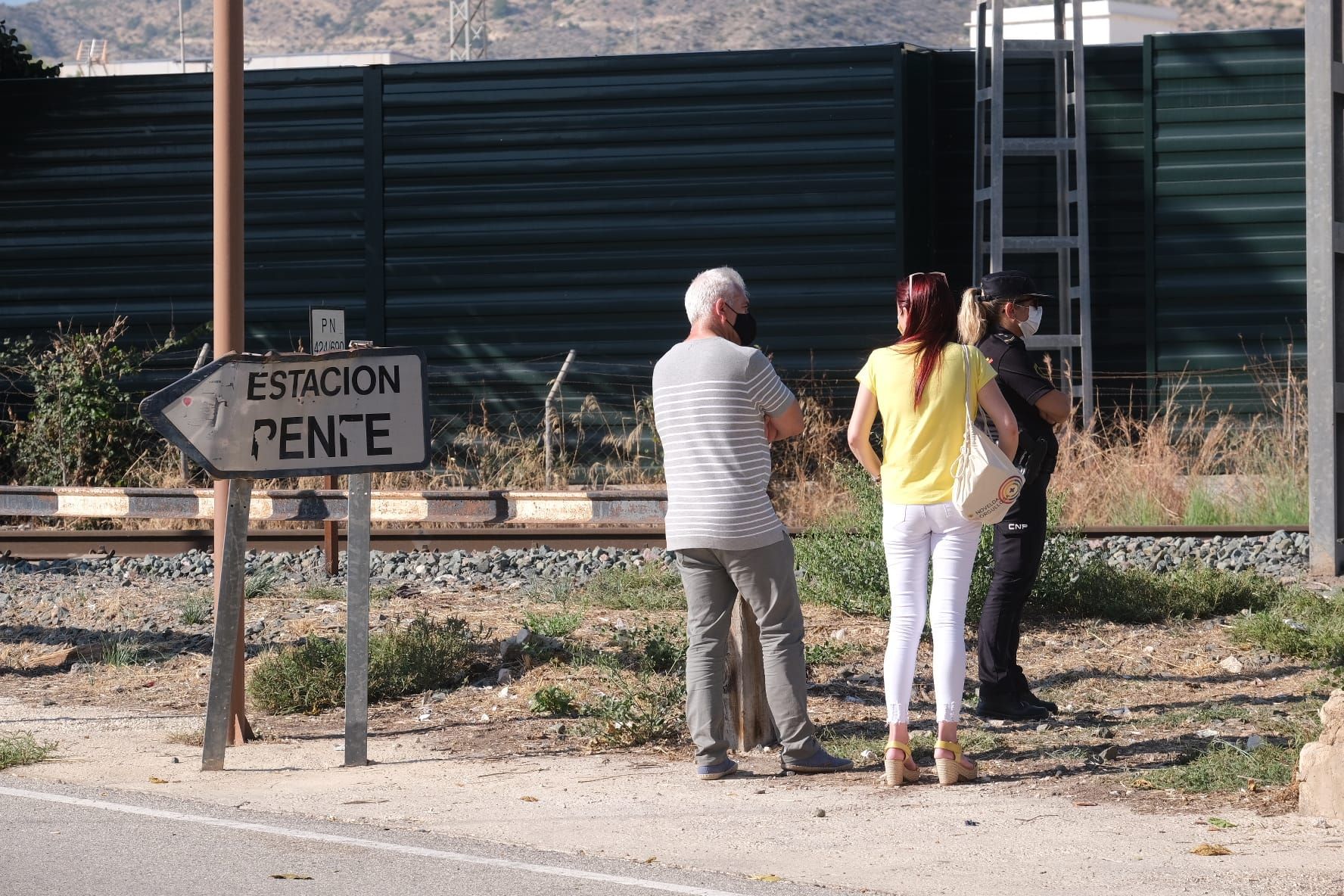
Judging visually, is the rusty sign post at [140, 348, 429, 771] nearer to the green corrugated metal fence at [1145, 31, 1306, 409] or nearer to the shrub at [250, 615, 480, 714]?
the shrub at [250, 615, 480, 714]

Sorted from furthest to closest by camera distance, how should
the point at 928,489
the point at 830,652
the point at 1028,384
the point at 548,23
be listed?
the point at 548,23 < the point at 830,652 < the point at 1028,384 < the point at 928,489

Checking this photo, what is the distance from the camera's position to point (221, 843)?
518cm

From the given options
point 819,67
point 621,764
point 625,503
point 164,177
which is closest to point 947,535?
point 621,764

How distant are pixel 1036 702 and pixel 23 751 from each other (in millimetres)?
4119

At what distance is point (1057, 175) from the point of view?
1492cm

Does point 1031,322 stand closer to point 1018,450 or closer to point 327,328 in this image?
point 1018,450

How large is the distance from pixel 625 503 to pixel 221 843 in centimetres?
602

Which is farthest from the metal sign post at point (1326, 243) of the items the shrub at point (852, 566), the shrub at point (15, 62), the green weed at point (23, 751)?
the shrub at point (15, 62)

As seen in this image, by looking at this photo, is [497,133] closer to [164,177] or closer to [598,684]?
[164,177]

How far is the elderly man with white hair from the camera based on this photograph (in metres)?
5.73

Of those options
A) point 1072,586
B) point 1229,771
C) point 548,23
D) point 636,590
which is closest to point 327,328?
point 636,590

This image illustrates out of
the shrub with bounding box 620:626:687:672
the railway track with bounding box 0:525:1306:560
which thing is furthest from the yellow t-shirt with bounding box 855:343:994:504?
the railway track with bounding box 0:525:1306:560

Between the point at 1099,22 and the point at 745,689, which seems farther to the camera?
the point at 1099,22

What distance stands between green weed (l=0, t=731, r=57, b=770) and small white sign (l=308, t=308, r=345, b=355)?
3.75 meters
